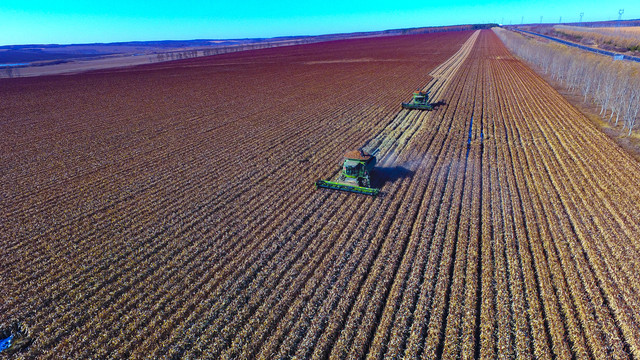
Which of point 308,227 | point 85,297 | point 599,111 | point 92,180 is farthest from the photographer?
point 599,111

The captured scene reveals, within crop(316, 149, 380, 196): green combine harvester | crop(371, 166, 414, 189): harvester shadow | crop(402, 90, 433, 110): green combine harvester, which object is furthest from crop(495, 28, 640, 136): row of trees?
crop(316, 149, 380, 196): green combine harvester

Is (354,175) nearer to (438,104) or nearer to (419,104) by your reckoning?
(419,104)

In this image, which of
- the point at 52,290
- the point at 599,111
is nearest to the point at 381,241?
the point at 52,290

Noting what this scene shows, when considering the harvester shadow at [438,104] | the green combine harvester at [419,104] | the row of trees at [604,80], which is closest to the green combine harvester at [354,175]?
the green combine harvester at [419,104]

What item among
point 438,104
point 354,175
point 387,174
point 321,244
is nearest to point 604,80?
point 438,104

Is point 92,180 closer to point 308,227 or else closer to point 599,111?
point 308,227

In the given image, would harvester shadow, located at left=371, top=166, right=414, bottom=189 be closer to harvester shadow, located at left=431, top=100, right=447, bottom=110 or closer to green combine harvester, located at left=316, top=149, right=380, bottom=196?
green combine harvester, located at left=316, top=149, right=380, bottom=196

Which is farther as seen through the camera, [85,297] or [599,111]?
[599,111]
